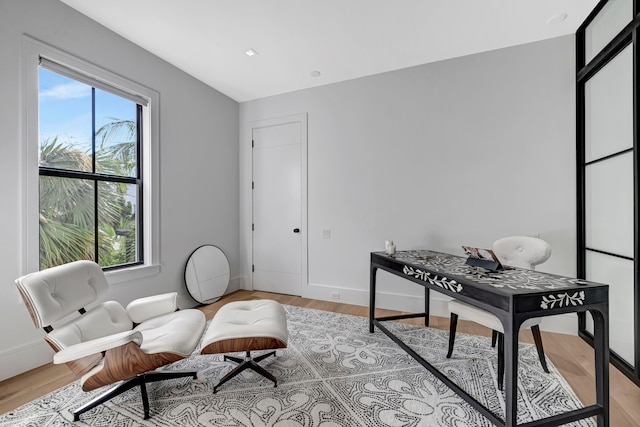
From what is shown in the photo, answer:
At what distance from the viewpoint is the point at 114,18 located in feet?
7.75

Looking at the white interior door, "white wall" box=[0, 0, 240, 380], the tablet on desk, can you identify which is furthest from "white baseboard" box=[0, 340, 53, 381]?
the tablet on desk

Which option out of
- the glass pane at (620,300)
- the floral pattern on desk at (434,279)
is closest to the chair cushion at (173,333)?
the floral pattern on desk at (434,279)

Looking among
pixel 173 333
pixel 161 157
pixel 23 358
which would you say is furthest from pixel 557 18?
pixel 23 358

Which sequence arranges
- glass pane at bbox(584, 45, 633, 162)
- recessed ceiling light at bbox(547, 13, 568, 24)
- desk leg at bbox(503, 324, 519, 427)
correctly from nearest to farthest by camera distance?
desk leg at bbox(503, 324, 519, 427) → glass pane at bbox(584, 45, 633, 162) → recessed ceiling light at bbox(547, 13, 568, 24)

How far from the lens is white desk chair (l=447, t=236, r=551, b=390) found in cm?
177

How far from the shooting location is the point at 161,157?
301cm

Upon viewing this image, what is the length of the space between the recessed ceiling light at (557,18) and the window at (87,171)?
391 centimetres

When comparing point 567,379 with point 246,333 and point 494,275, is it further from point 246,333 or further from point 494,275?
point 246,333

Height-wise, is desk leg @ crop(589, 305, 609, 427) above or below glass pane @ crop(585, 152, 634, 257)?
below

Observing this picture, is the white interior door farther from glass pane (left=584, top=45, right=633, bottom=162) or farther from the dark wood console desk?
glass pane (left=584, top=45, right=633, bottom=162)

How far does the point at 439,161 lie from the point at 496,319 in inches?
72.2

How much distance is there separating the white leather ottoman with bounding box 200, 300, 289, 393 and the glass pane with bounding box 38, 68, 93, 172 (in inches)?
73.9

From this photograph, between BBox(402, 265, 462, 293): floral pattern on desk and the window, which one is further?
the window

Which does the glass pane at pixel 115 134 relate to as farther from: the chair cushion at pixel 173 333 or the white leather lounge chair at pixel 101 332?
the chair cushion at pixel 173 333
